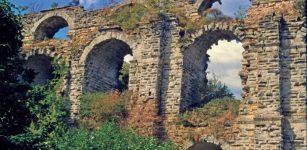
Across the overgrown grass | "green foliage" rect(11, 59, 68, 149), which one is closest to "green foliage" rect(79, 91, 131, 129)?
"green foliage" rect(11, 59, 68, 149)

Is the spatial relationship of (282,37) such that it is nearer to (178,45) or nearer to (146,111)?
(178,45)

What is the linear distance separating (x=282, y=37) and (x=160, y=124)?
15.8ft

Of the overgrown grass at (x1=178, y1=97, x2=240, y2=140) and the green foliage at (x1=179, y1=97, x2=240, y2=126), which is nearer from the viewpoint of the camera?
the overgrown grass at (x1=178, y1=97, x2=240, y2=140)

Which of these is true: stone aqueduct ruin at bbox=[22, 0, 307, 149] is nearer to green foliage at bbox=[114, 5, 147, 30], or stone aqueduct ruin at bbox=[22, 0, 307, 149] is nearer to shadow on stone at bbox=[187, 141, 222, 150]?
green foliage at bbox=[114, 5, 147, 30]

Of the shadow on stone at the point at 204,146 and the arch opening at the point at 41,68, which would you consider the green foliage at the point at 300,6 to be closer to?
the shadow on stone at the point at 204,146

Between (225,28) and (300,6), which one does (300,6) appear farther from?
(225,28)

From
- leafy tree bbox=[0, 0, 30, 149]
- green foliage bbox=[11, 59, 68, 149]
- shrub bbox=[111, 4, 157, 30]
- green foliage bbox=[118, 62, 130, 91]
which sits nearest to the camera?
leafy tree bbox=[0, 0, 30, 149]

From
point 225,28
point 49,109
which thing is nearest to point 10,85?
point 49,109

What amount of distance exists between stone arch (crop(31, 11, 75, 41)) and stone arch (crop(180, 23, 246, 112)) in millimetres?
6364

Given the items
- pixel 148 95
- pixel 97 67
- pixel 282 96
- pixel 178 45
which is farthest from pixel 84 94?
pixel 282 96

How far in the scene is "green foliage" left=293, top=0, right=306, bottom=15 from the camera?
48.8 ft

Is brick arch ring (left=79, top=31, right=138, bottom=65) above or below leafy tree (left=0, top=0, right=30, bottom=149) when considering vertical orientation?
above

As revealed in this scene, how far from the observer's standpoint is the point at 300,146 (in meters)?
13.9

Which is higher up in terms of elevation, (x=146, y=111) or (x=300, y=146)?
(x=146, y=111)
